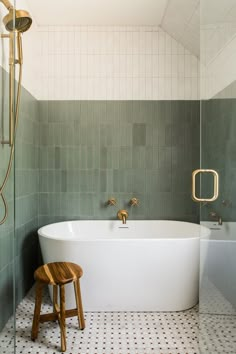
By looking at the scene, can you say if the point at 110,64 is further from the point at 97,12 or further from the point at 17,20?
the point at 17,20

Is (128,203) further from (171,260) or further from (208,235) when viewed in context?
(208,235)

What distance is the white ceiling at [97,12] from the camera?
285 cm

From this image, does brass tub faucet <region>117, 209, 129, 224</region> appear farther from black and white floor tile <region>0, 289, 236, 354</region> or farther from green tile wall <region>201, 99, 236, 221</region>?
green tile wall <region>201, 99, 236, 221</region>

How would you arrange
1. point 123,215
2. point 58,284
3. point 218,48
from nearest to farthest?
1. point 218,48
2. point 58,284
3. point 123,215

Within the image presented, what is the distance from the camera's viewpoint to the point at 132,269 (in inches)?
97.1

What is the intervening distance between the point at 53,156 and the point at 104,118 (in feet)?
2.37

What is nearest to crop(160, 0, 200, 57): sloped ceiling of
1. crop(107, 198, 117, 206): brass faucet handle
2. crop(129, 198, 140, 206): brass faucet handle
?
crop(129, 198, 140, 206): brass faucet handle

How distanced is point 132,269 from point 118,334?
502 millimetres

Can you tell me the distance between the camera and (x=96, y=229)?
10.8 ft

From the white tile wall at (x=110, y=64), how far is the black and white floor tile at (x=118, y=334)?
2.25 metres

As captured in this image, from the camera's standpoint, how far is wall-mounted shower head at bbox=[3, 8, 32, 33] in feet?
5.42

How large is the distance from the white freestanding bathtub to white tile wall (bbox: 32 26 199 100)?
1.70 meters

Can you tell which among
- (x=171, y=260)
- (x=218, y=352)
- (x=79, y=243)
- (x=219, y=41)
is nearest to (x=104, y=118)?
(x=79, y=243)

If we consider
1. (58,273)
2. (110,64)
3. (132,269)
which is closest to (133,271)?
(132,269)
